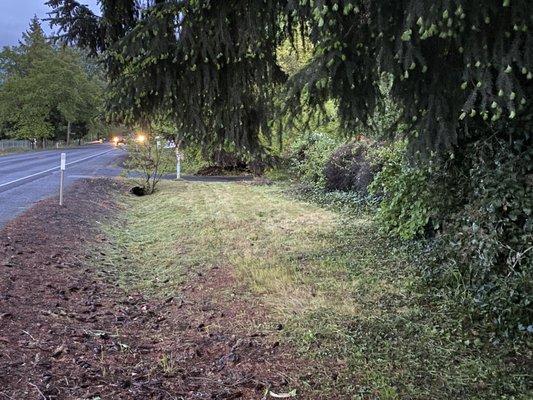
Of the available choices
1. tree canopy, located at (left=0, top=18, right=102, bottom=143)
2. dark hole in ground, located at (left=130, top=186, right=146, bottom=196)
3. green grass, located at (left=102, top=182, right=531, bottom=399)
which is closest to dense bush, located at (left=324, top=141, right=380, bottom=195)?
green grass, located at (left=102, top=182, right=531, bottom=399)

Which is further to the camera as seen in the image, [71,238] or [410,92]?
[71,238]

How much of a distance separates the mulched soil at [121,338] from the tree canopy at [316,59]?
6.63ft

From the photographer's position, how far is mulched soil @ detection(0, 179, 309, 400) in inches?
157

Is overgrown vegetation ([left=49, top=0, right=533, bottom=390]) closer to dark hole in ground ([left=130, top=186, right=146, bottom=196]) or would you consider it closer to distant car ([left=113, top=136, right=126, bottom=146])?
distant car ([left=113, top=136, right=126, bottom=146])

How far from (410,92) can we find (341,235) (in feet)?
20.5

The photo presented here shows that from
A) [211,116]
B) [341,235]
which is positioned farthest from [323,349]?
[341,235]

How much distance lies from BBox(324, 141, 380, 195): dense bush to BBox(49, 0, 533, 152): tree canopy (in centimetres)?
827

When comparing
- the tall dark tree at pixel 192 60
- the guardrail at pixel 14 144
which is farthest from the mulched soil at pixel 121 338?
the guardrail at pixel 14 144

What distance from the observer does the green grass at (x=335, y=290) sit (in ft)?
13.2

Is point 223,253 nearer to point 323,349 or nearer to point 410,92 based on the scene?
point 323,349

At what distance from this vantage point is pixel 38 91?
171 feet

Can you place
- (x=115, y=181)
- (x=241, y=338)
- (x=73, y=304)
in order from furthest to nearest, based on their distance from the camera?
1. (x=115, y=181)
2. (x=73, y=304)
3. (x=241, y=338)

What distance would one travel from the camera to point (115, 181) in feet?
64.5

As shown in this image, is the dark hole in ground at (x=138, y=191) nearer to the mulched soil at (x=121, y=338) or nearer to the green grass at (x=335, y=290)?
the green grass at (x=335, y=290)
